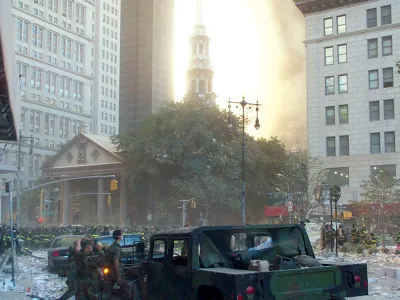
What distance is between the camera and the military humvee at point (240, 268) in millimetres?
→ 6619

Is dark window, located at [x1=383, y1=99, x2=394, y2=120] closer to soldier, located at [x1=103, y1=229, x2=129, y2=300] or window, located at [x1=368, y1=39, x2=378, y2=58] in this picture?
window, located at [x1=368, y1=39, x2=378, y2=58]

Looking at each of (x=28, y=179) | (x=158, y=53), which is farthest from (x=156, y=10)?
(x=28, y=179)

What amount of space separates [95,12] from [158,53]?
19.1 m

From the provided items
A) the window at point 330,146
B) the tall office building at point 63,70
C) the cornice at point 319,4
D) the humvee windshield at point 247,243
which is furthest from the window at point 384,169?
the tall office building at point 63,70

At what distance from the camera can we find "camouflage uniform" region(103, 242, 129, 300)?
29.3ft

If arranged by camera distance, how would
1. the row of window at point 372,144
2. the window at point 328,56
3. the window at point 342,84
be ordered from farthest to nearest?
the window at point 328,56
the window at point 342,84
the row of window at point 372,144

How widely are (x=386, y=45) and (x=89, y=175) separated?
4441 cm

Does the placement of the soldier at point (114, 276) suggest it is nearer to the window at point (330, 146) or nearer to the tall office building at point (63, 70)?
the window at point (330, 146)

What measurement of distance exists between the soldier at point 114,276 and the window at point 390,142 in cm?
4406

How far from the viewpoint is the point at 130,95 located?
143 meters

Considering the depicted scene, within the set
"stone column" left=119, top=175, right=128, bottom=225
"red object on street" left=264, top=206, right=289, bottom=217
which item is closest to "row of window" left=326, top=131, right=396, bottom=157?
"red object on street" left=264, top=206, right=289, bottom=217

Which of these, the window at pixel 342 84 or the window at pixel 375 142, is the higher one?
the window at pixel 342 84

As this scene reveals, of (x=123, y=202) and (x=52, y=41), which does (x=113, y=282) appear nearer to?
(x=123, y=202)

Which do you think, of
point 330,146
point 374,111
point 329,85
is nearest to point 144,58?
point 329,85
